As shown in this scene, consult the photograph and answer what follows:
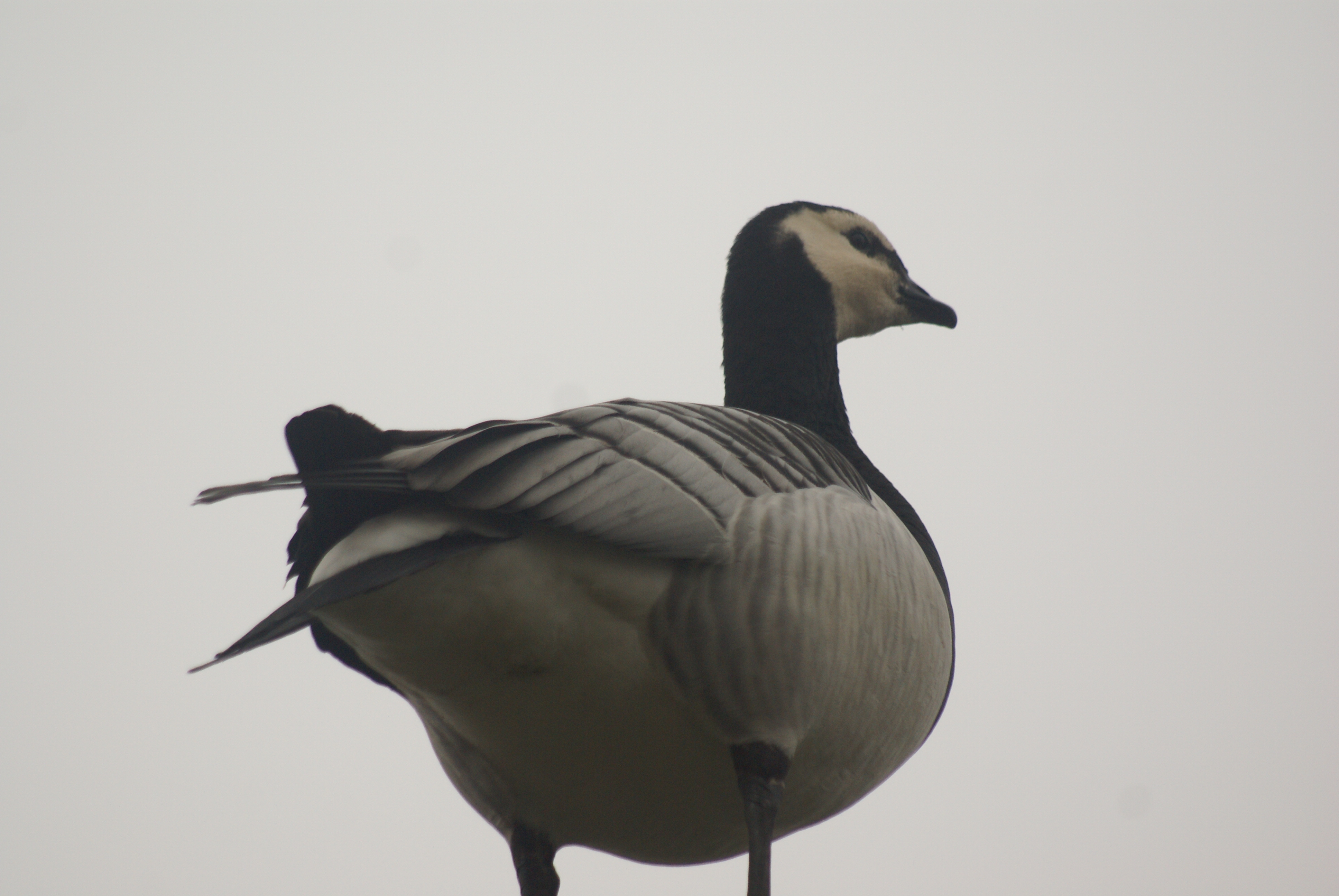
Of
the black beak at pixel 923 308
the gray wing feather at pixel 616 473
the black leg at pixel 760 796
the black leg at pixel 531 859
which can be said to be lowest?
the black leg at pixel 531 859

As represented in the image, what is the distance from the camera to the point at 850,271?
554 centimetres

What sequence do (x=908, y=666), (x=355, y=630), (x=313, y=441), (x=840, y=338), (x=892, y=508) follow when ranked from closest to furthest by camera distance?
(x=313, y=441), (x=355, y=630), (x=908, y=666), (x=892, y=508), (x=840, y=338)

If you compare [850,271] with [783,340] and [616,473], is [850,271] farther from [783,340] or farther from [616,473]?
[616,473]

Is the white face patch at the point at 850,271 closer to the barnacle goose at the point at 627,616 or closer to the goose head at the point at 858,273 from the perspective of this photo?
the goose head at the point at 858,273

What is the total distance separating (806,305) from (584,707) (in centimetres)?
243

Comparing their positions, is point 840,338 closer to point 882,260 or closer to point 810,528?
point 882,260

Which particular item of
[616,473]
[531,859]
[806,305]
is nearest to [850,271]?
[806,305]

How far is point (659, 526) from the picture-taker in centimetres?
316

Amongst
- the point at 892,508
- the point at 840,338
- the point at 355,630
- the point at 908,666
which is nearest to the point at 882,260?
the point at 840,338

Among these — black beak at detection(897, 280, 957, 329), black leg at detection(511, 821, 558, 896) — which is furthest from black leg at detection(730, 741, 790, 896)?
black beak at detection(897, 280, 957, 329)

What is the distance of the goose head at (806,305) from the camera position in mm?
5039

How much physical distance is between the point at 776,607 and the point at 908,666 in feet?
2.21

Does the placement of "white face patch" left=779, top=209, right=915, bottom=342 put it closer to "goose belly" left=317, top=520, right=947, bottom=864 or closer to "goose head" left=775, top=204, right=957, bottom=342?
"goose head" left=775, top=204, right=957, bottom=342

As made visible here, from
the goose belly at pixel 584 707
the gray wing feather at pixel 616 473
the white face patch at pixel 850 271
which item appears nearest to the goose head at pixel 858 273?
the white face patch at pixel 850 271
